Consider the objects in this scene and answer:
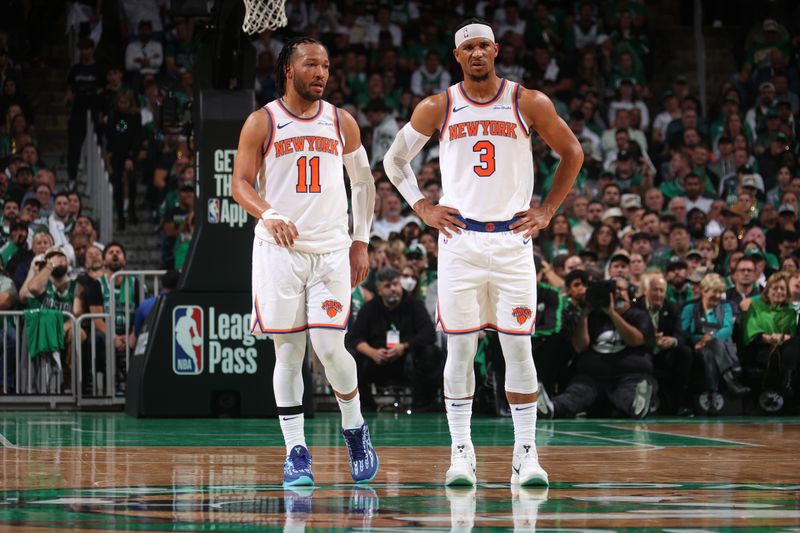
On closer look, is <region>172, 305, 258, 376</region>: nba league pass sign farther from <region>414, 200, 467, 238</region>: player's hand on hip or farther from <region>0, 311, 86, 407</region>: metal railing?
<region>414, 200, 467, 238</region>: player's hand on hip

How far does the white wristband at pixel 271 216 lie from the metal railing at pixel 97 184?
A: 35.9 feet

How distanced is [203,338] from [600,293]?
378cm

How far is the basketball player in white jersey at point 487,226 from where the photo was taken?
709 cm

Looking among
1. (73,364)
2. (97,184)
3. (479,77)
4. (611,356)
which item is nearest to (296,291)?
(479,77)

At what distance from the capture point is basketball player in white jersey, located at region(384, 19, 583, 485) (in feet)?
23.3

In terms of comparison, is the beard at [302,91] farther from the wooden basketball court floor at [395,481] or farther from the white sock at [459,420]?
the wooden basketball court floor at [395,481]

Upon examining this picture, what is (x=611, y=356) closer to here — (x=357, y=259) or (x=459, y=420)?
(x=357, y=259)

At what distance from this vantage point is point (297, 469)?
703 cm

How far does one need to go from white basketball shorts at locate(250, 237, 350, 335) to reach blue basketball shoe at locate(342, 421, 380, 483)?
0.59 meters

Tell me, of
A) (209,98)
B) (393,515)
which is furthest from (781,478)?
(209,98)

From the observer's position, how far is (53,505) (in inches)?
237

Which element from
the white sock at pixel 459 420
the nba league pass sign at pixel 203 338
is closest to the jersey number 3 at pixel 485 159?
the white sock at pixel 459 420

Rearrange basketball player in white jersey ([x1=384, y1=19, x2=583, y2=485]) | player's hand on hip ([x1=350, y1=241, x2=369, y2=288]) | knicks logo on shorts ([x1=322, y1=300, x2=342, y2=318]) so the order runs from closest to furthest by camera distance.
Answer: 1. basketball player in white jersey ([x1=384, y1=19, x2=583, y2=485])
2. knicks logo on shorts ([x1=322, y1=300, x2=342, y2=318])
3. player's hand on hip ([x1=350, y1=241, x2=369, y2=288])

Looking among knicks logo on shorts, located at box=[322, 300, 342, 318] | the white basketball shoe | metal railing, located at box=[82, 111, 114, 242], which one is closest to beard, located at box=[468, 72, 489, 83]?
knicks logo on shorts, located at box=[322, 300, 342, 318]
